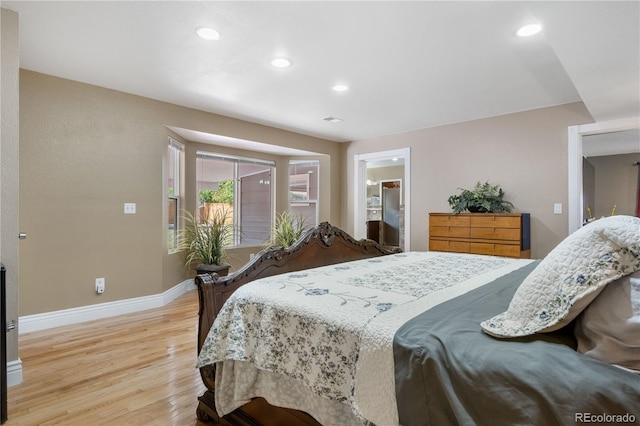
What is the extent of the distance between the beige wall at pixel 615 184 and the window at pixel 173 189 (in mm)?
7757

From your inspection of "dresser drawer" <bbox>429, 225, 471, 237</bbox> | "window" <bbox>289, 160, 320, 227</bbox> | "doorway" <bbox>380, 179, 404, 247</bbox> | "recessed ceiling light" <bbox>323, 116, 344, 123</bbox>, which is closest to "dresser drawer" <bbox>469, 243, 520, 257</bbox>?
"dresser drawer" <bbox>429, 225, 471, 237</bbox>

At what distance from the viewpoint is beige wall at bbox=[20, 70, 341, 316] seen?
311cm

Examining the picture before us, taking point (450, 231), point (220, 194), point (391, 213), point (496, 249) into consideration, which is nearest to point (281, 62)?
point (450, 231)

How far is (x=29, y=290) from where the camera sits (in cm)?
310

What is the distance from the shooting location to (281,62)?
285 centimetres

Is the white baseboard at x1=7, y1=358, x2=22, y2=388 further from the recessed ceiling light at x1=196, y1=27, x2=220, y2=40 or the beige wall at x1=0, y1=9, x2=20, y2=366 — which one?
the recessed ceiling light at x1=196, y1=27, x2=220, y2=40

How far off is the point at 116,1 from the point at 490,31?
2.42 meters

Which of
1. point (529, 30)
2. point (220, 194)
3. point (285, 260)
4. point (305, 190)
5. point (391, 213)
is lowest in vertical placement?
point (285, 260)

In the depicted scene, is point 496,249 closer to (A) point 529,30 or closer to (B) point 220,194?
(A) point 529,30

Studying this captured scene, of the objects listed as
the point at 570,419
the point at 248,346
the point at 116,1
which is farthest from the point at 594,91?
the point at 116,1

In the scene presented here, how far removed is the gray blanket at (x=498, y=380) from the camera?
2.39ft

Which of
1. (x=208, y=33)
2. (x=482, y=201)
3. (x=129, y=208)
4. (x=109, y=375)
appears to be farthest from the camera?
(x=482, y=201)

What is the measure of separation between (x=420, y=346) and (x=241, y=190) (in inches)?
197

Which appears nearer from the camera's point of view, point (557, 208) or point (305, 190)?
point (557, 208)
